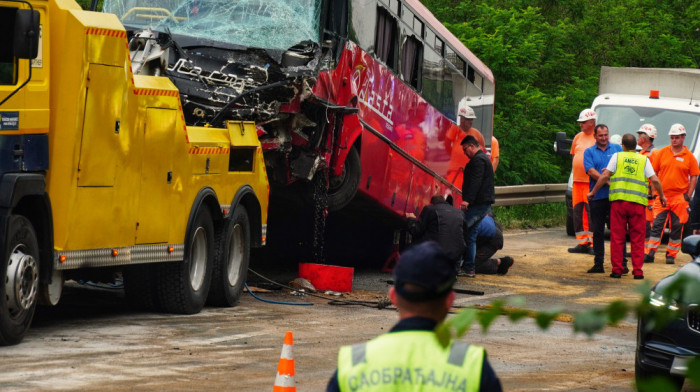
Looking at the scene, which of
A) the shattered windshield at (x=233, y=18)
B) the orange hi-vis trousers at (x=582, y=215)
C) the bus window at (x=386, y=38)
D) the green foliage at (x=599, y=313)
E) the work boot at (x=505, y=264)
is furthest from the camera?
the orange hi-vis trousers at (x=582, y=215)

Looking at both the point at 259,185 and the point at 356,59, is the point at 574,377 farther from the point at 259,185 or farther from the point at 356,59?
the point at 356,59

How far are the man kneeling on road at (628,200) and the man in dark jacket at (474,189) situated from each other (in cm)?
150

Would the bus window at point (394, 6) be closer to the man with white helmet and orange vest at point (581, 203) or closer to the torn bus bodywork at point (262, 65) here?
the torn bus bodywork at point (262, 65)

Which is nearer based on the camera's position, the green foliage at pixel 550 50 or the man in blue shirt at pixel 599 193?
the man in blue shirt at pixel 599 193

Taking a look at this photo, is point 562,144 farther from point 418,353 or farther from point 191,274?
point 418,353

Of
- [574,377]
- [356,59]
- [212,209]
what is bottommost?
[574,377]

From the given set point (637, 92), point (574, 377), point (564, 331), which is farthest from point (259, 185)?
point (637, 92)

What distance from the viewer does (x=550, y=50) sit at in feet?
99.2

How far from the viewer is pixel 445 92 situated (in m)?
17.4

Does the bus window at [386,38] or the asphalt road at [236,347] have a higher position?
the bus window at [386,38]

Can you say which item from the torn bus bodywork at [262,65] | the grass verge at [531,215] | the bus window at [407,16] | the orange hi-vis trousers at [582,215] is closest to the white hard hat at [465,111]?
the orange hi-vis trousers at [582,215]

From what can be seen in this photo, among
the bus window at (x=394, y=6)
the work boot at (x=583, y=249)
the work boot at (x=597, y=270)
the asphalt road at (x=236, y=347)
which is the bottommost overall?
the asphalt road at (x=236, y=347)

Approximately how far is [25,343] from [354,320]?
325cm

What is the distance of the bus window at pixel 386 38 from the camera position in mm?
13938
